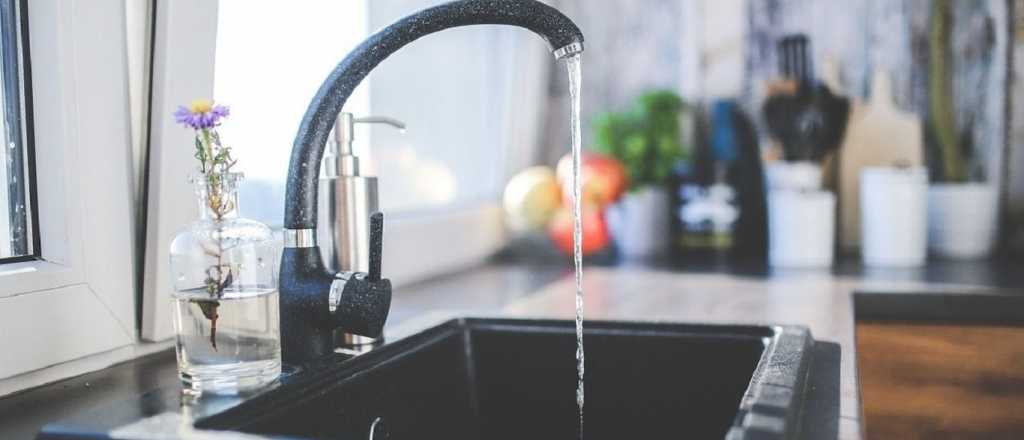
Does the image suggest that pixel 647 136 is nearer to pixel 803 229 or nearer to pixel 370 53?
pixel 803 229

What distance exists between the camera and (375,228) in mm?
800

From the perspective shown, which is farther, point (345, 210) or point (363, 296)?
point (345, 210)

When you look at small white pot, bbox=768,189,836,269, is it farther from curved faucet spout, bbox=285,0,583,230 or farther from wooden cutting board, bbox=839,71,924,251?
curved faucet spout, bbox=285,0,583,230

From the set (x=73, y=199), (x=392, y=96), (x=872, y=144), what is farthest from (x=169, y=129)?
(x=872, y=144)

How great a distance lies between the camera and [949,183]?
1.94 m

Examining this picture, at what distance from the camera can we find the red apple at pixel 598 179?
1.98 m

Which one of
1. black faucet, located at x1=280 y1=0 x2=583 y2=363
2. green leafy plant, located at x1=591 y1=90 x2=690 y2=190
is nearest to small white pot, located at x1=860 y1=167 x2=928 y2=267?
green leafy plant, located at x1=591 y1=90 x2=690 y2=190

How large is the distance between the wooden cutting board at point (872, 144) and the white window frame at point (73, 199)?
1523 millimetres

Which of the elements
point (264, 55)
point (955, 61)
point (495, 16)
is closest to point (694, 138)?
point (955, 61)

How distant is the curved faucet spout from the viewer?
0.82 meters

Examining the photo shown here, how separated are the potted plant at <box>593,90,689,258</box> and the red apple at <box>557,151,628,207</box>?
2cm

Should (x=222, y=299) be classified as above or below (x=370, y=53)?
below

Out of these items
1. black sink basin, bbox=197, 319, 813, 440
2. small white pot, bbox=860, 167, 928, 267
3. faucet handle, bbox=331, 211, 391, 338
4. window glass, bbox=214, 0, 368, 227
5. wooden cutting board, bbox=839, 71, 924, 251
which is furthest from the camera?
wooden cutting board, bbox=839, 71, 924, 251

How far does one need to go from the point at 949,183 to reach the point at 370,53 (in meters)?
1.49
